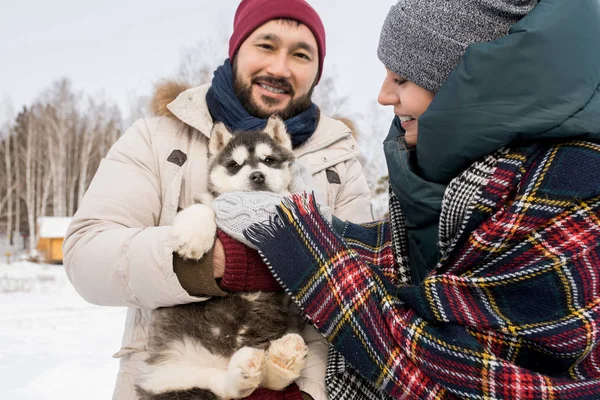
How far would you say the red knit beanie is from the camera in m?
3.20

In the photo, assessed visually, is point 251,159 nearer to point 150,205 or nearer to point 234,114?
point 234,114

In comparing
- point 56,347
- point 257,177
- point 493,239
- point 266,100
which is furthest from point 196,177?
point 56,347

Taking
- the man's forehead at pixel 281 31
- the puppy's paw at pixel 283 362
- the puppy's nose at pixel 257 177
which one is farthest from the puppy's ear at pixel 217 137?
the puppy's paw at pixel 283 362

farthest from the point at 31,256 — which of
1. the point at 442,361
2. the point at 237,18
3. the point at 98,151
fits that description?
the point at 442,361

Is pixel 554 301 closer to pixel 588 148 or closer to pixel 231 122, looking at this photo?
pixel 588 148

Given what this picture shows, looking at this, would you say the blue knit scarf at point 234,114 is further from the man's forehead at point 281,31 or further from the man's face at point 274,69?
the man's forehead at point 281,31

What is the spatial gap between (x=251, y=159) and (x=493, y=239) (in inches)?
75.2

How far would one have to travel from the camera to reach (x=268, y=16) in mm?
3199

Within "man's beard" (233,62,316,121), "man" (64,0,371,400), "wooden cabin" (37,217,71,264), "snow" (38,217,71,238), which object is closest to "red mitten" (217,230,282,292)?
"man" (64,0,371,400)

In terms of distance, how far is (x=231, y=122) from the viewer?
10.3ft

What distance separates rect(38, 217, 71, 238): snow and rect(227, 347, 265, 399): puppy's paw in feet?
86.6

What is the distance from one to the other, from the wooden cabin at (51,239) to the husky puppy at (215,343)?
25737 mm

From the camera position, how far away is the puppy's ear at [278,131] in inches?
125

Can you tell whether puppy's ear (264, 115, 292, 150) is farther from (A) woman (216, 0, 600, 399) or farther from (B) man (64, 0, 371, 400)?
(A) woman (216, 0, 600, 399)
